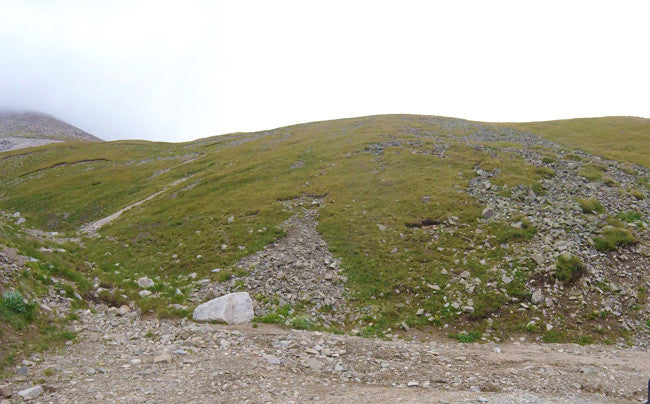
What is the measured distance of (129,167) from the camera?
77688 mm

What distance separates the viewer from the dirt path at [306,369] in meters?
11.3

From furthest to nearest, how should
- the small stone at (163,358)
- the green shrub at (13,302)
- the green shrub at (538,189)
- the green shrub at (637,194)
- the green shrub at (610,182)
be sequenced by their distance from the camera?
1. the green shrub at (610,182)
2. the green shrub at (538,189)
3. the green shrub at (637,194)
4. the green shrub at (13,302)
5. the small stone at (163,358)

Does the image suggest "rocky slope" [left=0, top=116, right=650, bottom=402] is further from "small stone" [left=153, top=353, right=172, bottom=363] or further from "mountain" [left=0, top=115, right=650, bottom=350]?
"small stone" [left=153, top=353, right=172, bottom=363]

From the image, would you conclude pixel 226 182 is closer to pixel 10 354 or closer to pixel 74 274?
pixel 74 274

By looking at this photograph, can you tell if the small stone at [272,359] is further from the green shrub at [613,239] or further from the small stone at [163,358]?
the green shrub at [613,239]

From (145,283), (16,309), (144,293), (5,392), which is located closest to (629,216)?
(144,293)

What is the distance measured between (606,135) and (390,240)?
60.7 meters

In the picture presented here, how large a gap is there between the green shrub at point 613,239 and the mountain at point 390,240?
106 millimetres

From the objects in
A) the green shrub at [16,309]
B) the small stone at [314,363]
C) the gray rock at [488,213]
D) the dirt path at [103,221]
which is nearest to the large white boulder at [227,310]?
the small stone at [314,363]

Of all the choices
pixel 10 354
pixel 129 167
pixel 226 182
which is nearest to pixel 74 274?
pixel 10 354

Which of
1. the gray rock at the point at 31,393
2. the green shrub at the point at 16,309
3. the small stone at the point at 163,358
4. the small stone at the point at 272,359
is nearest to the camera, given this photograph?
the gray rock at the point at 31,393

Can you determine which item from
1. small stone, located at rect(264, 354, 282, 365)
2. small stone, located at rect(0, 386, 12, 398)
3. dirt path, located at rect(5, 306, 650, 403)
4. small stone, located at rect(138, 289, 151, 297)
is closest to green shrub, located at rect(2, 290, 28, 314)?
dirt path, located at rect(5, 306, 650, 403)

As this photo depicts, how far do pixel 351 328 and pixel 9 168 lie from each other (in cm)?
11058

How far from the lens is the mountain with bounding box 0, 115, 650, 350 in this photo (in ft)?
61.0
